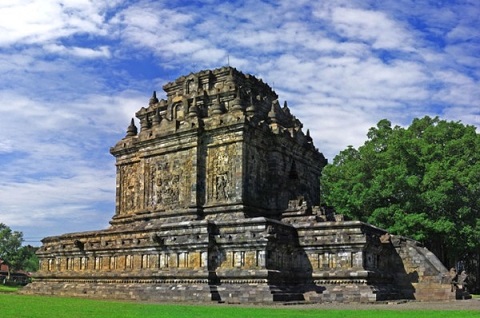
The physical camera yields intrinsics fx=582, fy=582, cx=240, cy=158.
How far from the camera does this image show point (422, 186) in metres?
39.6

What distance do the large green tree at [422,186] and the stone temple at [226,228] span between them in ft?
17.0

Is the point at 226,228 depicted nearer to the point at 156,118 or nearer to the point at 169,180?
the point at 169,180

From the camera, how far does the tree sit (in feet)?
234

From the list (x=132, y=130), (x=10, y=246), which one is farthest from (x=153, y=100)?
Answer: (x=10, y=246)

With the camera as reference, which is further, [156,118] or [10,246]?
[10,246]

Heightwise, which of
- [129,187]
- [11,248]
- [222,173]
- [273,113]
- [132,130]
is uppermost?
[273,113]

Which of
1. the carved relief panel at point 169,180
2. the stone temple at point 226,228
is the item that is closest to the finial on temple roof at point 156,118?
the stone temple at point 226,228

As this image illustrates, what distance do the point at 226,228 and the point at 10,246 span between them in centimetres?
5269

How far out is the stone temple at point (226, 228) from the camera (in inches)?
1045

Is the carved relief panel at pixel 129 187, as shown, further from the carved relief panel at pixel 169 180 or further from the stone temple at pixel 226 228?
the carved relief panel at pixel 169 180

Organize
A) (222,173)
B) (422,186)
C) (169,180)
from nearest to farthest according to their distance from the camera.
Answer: (222,173) < (169,180) < (422,186)

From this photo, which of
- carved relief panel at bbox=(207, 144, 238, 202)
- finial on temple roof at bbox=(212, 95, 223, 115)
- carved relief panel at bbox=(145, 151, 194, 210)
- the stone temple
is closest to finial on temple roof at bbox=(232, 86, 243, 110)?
the stone temple

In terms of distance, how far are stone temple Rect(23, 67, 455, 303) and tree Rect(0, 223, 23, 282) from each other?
39.2m

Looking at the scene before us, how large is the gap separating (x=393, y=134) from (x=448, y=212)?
23.4 ft
